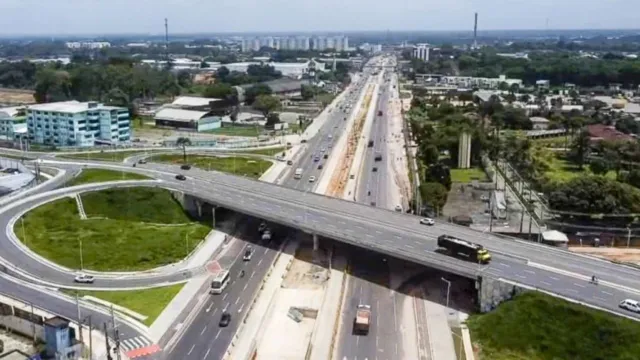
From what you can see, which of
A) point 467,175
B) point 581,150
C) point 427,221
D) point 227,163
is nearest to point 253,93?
point 227,163

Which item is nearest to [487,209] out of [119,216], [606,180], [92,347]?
[606,180]

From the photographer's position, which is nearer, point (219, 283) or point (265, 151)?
point (219, 283)

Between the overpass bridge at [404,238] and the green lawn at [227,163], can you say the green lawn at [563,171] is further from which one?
the green lawn at [227,163]

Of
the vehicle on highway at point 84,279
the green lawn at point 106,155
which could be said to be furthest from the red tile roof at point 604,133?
the vehicle on highway at point 84,279

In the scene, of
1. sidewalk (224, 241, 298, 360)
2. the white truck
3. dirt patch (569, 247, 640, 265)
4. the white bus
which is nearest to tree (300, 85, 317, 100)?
sidewalk (224, 241, 298, 360)

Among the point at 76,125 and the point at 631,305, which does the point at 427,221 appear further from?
the point at 76,125
